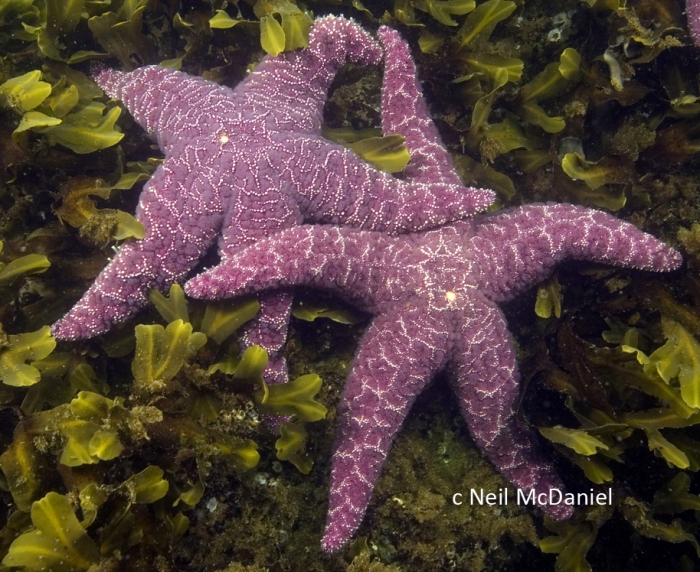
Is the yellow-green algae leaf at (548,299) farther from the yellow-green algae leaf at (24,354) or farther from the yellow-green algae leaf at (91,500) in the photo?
the yellow-green algae leaf at (24,354)

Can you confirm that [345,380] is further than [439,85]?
No

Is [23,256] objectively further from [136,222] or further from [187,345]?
[187,345]

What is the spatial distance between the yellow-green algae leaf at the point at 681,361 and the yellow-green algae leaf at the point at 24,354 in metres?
4.98

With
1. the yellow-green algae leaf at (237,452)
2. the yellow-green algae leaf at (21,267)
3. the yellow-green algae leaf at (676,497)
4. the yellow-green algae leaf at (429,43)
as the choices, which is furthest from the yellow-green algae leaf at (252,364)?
Result: the yellow-green algae leaf at (676,497)

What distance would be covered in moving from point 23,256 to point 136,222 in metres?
1.11

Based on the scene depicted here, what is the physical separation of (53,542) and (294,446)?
71.0 inches

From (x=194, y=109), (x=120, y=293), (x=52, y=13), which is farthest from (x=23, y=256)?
(x=52, y=13)

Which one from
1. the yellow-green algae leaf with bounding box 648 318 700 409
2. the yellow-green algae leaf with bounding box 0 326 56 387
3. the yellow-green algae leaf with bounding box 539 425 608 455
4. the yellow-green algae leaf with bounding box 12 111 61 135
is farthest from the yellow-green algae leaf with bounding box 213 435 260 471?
the yellow-green algae leaf with bounding box 648 318 700 409

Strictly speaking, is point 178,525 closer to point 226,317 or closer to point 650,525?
point 226,317

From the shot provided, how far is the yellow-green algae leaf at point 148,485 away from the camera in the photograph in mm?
3562

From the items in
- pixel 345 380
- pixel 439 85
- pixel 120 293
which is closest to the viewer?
pixel 120 293

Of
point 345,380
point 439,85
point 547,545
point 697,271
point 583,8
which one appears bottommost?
point 547,545

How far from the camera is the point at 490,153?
5148mm

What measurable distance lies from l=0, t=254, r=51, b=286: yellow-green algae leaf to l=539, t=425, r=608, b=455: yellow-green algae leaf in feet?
15.2
